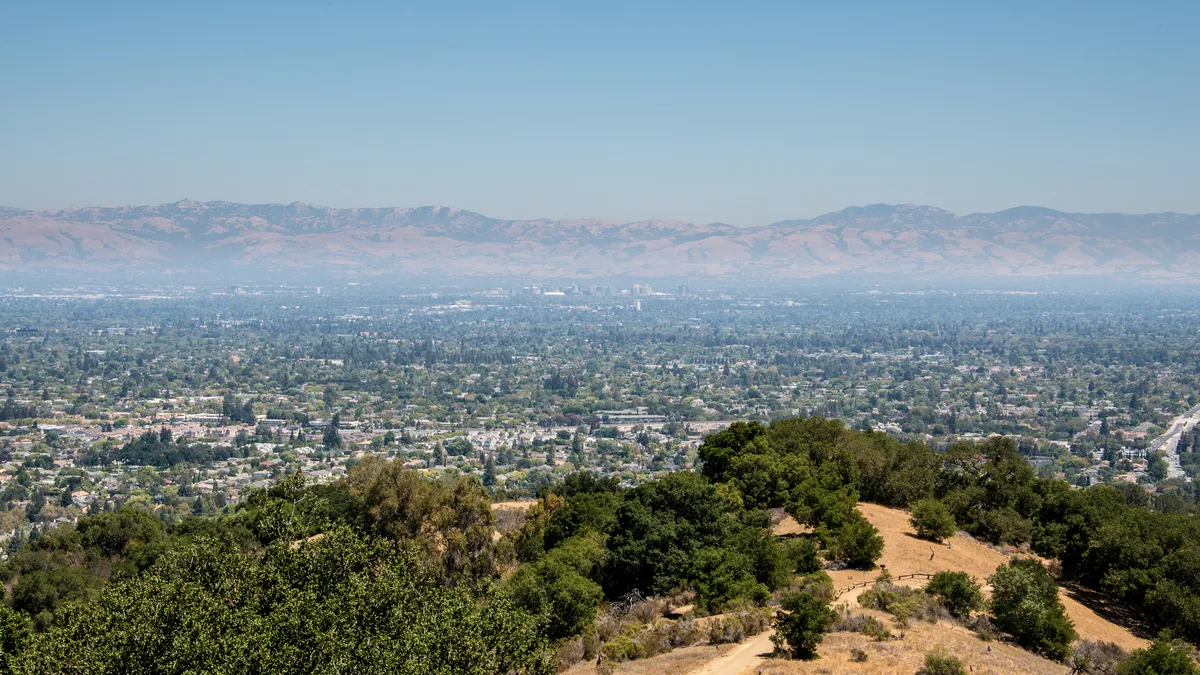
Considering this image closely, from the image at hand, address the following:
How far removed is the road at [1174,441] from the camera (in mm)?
59125

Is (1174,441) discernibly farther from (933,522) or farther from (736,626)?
(736,626)

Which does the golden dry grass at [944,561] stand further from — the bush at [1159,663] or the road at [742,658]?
the bush at [1159,663]

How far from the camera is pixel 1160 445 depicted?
6662 cm

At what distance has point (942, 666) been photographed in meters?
16.4

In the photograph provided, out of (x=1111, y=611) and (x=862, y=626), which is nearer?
(x=862, y=626)

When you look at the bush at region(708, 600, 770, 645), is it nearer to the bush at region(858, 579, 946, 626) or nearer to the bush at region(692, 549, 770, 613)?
the bush at region(692, 549, 770, 613)

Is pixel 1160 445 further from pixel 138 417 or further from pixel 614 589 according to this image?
pixel 138 417

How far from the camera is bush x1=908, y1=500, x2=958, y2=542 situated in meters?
27.6

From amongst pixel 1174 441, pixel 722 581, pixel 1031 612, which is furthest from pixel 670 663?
pixel 1174 441

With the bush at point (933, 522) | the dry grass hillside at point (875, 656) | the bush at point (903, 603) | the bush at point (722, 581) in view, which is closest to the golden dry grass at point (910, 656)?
the dry grass hillside at point (875, 656)

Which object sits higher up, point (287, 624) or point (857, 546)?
point (287, 624)

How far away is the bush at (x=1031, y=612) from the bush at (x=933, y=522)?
6.47 meters

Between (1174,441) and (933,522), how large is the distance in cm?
5070

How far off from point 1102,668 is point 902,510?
45.5 ft
